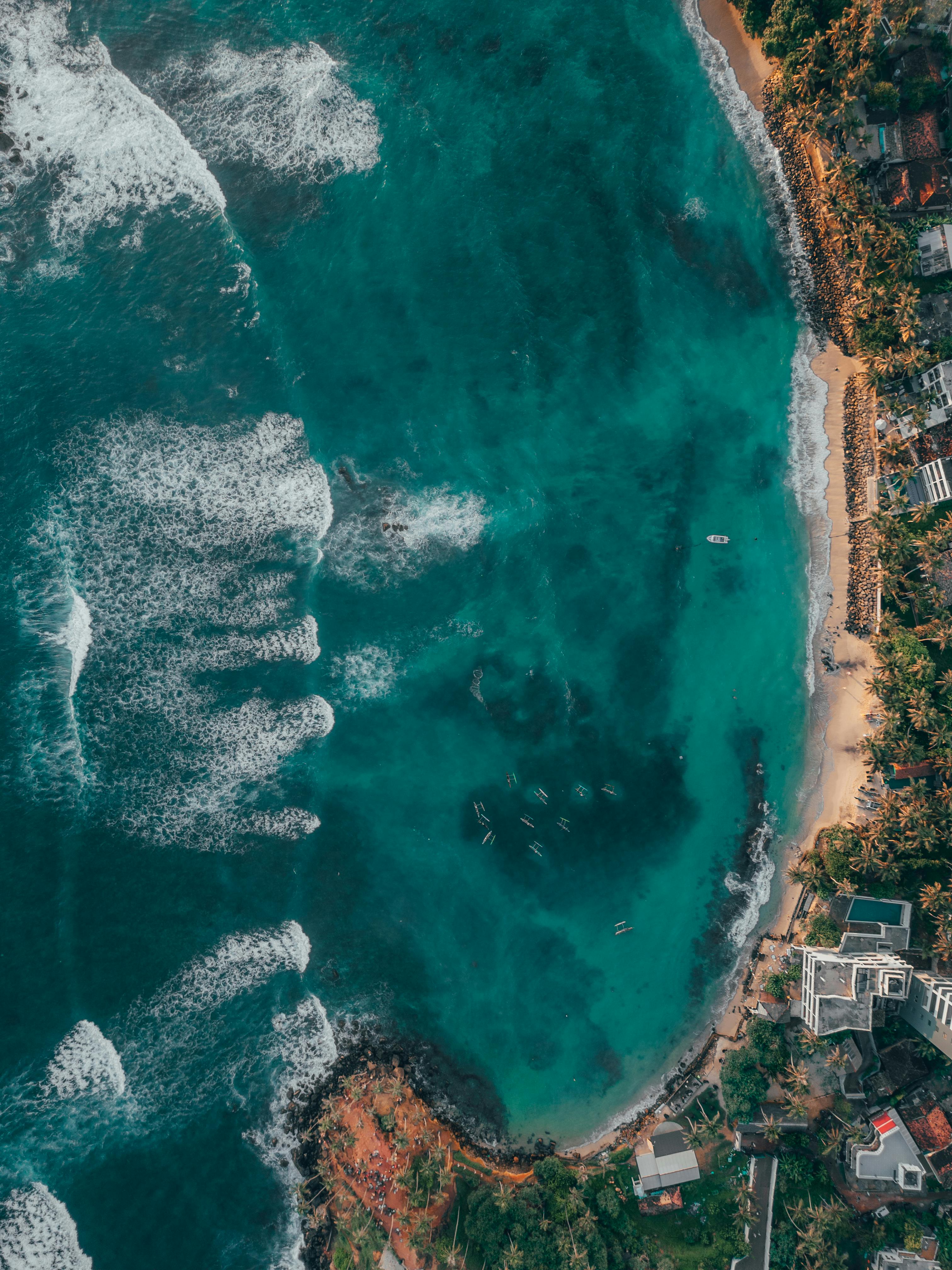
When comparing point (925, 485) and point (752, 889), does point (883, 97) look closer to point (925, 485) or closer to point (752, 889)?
point (925, 485)

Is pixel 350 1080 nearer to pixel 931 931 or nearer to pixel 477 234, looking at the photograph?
pixel 931 931

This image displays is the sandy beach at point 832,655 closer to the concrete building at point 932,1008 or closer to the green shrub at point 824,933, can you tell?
the green shrub at point 824,933

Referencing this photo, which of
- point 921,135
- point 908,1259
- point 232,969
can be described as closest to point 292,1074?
point 232,969

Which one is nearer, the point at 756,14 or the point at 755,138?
the point at 756,14

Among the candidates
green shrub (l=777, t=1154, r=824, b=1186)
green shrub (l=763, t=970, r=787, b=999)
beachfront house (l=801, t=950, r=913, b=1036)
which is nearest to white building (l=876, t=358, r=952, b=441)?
beachfront house (l=801, t=950, r=913, b=1036)

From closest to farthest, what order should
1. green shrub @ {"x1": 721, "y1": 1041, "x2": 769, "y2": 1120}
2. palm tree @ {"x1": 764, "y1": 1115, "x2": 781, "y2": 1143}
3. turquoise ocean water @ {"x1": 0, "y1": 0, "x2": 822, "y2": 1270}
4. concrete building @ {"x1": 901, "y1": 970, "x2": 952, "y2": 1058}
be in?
1. concrete building @ {"x1": 901, "y1": 970, "x2": 952, "y2": 1058}
2. palm tree @ {"x1": 764, "y1": 1115, "x2": 781, "y2": 1143}
3. green shrub @ {"x1": 721, "y1": 1041, "x2": 769, "y2": 1120}
4. turquoise ocean water @ {"x1": 0, "y1": 0, "x2": 822, "y2": 1270}

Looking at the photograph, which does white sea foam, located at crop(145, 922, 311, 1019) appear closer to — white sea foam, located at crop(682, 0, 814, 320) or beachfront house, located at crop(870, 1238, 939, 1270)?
beachfront house, located at crop(870, 1238, 939, 1270)
